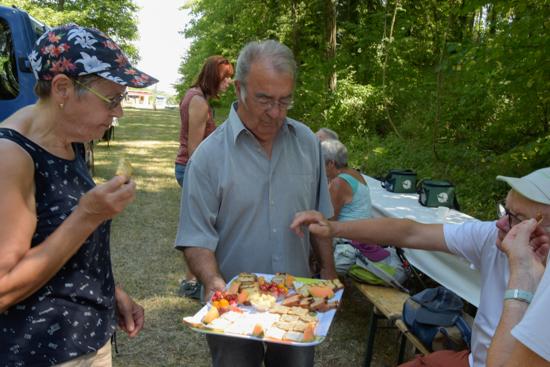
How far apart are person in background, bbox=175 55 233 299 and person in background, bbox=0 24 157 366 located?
2.32m

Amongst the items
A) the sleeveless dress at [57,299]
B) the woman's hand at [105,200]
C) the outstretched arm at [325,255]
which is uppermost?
the woman's hand at [105,200]

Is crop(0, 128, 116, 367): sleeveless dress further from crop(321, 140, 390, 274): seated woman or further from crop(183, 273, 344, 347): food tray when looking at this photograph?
crop(321, 140, 390, 274): seated woman

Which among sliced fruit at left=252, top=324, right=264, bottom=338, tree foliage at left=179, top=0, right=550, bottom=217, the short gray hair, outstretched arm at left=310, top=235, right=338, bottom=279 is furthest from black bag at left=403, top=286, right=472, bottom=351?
tree foliage at left=179, top=0, right=550, bottom=217

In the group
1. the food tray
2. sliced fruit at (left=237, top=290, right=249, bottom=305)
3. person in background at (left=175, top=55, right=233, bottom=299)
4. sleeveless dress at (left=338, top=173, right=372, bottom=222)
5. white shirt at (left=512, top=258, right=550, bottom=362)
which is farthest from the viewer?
sleeveless dress at (left=338, top=173, right=372, bottom=222)

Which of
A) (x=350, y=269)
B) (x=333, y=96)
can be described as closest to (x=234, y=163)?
(x=350, y=269)

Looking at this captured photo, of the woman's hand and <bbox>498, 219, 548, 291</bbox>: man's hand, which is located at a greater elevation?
the woman's hand

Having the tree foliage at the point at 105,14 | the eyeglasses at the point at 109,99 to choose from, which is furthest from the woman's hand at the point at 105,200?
the tree foliage at the point at 105,14

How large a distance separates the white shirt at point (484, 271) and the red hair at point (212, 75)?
2432 millimetres

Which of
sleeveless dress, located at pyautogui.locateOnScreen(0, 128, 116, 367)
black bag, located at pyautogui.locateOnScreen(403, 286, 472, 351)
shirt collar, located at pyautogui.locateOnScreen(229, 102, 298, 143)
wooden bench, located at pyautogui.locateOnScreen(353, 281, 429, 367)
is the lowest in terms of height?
wooden bench, located at pyautogui.locateOnScreen(353, 281, 429, 367)

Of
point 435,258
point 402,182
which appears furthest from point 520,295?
point 402,182

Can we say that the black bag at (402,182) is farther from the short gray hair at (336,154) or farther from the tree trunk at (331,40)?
the tree trunk at (331,40)

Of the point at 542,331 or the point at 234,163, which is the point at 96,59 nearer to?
the point at 234,163

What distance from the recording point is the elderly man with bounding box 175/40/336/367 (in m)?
1.85

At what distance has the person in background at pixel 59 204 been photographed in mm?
1219
